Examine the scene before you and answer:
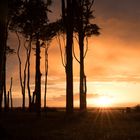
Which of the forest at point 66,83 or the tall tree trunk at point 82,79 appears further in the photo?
the tall tree trunk at point 82,79

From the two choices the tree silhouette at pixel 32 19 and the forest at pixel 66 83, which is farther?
the tree silhouette at pixel 32 19

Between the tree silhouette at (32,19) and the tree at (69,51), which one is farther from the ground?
the tree silhouette at (32,19)

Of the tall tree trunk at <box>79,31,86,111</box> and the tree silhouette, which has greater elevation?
the tree silhouette

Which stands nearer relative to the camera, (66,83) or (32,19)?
(66,83)

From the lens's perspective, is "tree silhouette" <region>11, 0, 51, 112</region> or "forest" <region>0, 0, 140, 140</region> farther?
"tree silhouette" <region>11, 0, 51, 112</region>

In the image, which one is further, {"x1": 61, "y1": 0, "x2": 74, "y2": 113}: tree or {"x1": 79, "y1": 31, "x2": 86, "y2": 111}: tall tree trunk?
{"x1": 79, "y1": 31, "x2": 86, "y2": 111}: tall tree trunk

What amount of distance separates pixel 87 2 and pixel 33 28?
12.4 m

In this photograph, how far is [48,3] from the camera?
4638 centimetres

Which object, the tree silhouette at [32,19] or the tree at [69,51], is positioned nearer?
the tree at [69,51]

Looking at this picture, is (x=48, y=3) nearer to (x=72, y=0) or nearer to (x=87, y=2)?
(x=87, y=2)

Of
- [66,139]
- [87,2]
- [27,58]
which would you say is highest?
[87,2]

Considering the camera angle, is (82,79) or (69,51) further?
(82,79)

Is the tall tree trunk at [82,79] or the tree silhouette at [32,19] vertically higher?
the tree silhouette at [32,19]

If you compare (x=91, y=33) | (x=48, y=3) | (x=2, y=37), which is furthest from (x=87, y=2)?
(x=2, y=37)
